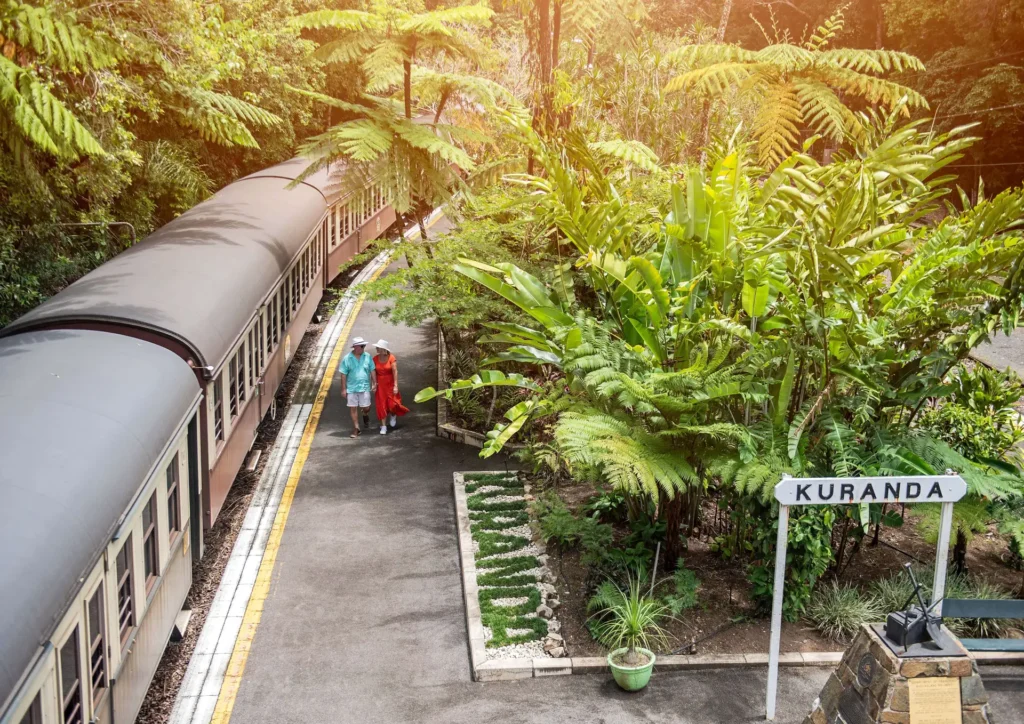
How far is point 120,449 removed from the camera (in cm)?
670

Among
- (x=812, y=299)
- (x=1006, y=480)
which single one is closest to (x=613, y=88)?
(x=812, y=299)

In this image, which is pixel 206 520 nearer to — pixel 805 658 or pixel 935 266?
pixel 805 658

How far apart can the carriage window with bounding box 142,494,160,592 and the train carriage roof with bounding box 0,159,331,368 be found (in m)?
2.01

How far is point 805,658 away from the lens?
27.8 feet

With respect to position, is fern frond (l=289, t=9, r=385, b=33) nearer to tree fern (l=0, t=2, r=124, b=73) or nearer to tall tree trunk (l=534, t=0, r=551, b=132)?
tall tree trunk (l=534, t=0, r=551, b=132)

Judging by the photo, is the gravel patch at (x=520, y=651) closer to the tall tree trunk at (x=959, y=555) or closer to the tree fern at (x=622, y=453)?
the tree fern at (x=622, y=453)

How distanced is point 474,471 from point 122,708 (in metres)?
6.46

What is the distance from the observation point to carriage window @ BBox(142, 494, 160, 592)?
731 centimetres

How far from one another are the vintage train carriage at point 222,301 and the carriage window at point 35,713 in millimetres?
4137

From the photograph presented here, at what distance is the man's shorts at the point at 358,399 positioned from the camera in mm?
13680

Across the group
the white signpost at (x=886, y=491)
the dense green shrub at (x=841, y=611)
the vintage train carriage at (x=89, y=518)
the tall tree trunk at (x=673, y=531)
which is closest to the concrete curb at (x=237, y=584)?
the vintage train carriage at (x=89, y=518)

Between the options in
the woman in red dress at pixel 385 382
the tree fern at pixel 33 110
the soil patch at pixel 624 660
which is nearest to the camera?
the tree fern at pixel 33 110

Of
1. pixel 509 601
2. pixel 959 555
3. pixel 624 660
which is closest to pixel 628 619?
pixel 624 660

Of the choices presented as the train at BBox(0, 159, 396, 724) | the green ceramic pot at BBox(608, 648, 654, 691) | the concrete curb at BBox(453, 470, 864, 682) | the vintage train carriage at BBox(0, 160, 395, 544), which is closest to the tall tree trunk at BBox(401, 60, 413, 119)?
the vintage train carriage at BBox(0, 160, 395, 544)
